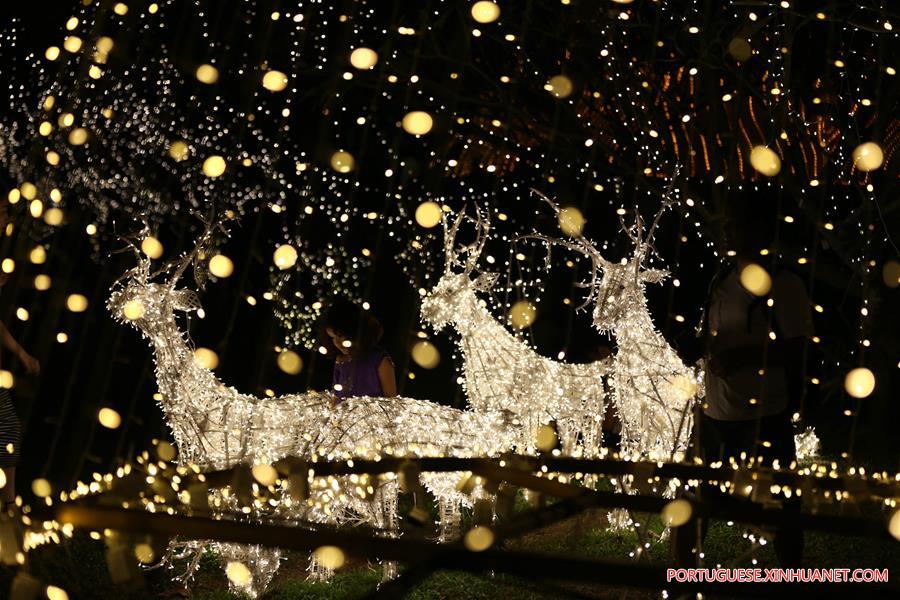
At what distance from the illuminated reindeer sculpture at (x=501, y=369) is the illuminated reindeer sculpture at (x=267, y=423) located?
3.42 ft

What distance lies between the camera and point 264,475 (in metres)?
2.00

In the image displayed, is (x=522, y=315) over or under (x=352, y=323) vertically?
over

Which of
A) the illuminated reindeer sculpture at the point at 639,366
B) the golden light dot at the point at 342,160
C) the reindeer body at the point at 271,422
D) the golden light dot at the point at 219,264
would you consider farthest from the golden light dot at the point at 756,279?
the golden light dot at the point at 342,160

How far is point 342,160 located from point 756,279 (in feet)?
21.3

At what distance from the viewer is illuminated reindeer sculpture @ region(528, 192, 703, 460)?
5.27 m

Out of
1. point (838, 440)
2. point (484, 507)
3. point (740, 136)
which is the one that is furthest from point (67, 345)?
point (484, 507)

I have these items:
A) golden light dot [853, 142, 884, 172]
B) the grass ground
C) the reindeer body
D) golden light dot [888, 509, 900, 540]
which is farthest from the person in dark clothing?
golden light dot [888, 509, 900, 540]

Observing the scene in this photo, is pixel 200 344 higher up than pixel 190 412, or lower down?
higher up

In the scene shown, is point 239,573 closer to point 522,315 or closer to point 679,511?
point 679,511

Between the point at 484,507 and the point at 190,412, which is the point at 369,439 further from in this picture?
the point at 484,507

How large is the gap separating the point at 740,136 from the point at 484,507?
5.58 m

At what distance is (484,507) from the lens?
1.90m

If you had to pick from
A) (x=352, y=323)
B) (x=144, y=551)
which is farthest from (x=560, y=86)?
(x=144, y=551)

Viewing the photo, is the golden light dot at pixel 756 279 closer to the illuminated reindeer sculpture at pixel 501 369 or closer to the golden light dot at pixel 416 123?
the illuminated reindeer sculpture at pixel 501 369
